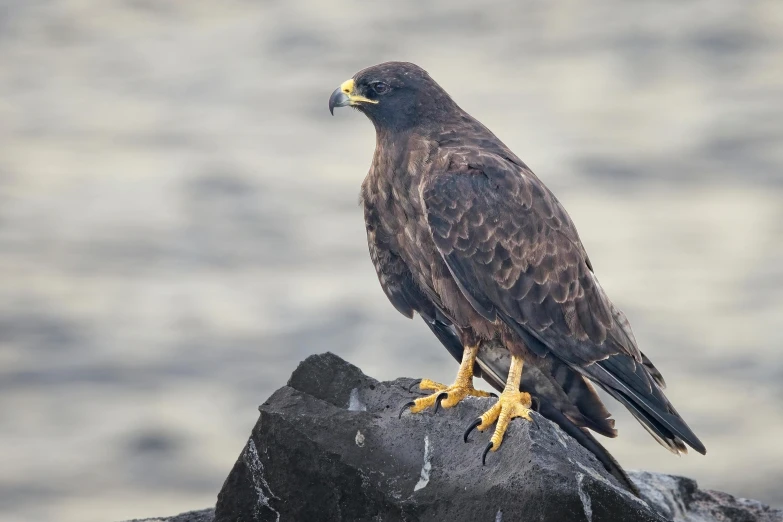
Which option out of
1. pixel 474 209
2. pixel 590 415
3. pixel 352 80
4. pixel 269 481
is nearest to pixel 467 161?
pixel 474 209

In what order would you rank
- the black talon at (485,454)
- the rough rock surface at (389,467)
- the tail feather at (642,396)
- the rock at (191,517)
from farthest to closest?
the rock at (191,517) < the tail feather at (642,396) < the black talon at (485,454) < the rough rock surface at (389,467)

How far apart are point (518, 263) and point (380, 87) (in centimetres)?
150

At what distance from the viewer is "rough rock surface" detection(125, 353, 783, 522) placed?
17.7ft

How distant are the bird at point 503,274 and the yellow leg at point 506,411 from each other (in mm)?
129

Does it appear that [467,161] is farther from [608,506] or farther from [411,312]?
[608,506]

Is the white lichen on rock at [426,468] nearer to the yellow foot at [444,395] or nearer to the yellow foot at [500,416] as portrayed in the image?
the yellow foot at [500,416]

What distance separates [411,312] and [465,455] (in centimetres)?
175

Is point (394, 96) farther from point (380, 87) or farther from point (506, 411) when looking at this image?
point (506, 411)

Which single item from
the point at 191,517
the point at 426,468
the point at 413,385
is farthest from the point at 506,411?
the point at 191,517

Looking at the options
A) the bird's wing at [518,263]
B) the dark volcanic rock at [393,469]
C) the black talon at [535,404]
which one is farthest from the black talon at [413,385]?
the black talon at [535,404]

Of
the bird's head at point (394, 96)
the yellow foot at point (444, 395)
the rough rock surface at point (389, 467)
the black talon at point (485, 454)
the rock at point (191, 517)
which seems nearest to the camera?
the rough rock surface at point (389, 467)

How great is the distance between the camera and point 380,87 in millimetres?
7434

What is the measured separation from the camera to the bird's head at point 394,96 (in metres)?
7.38

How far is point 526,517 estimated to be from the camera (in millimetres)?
5332
